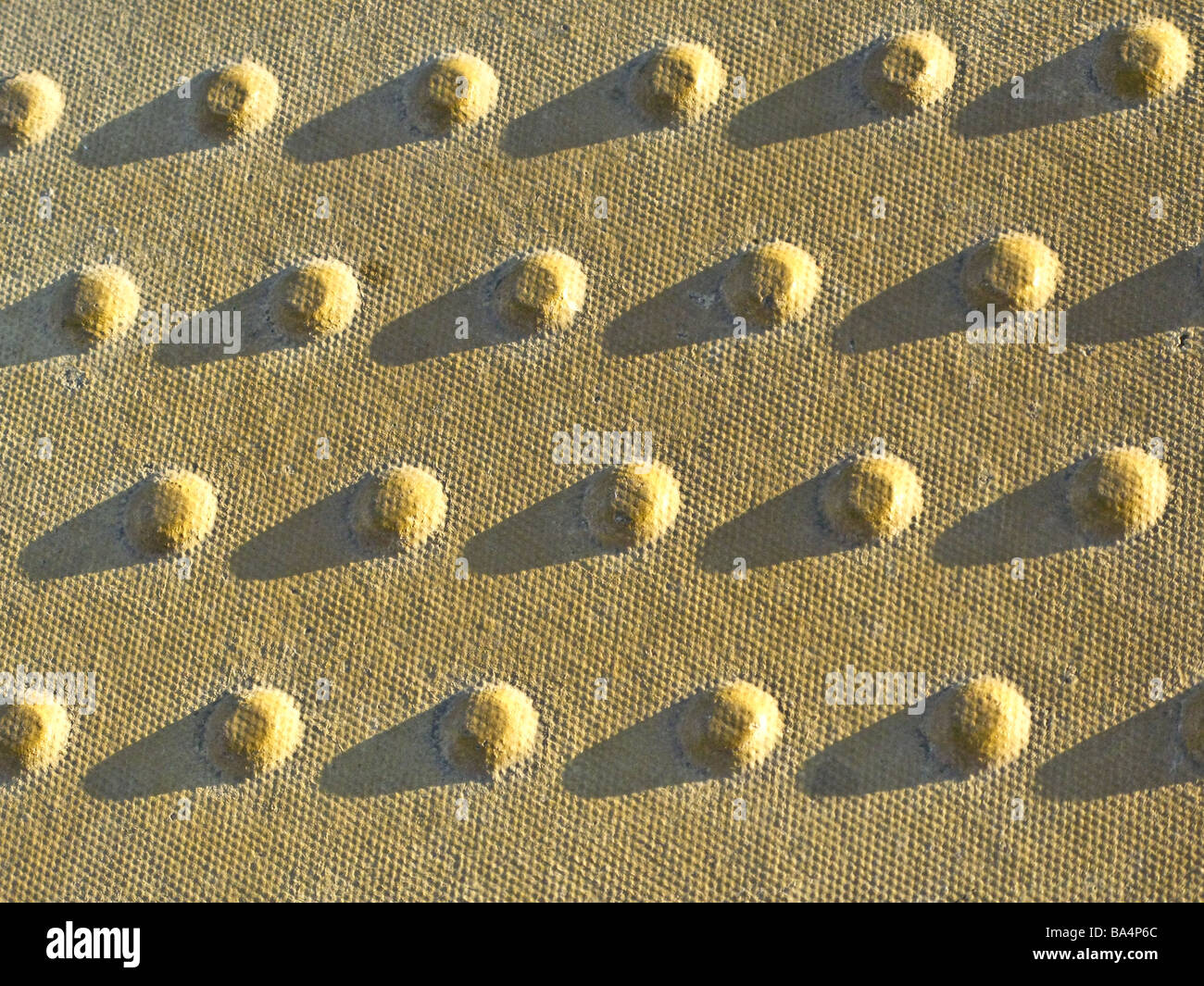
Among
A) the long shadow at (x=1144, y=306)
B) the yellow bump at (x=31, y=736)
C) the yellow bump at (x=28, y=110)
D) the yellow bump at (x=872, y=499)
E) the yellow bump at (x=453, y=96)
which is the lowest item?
the yellow bump at (x=31, y=736)

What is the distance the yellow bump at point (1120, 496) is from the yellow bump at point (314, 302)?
4.45 m

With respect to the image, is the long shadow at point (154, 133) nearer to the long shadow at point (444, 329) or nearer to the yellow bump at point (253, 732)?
the long shadow at point (444, 329)

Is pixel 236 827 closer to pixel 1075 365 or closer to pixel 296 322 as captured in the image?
pixel 296 322

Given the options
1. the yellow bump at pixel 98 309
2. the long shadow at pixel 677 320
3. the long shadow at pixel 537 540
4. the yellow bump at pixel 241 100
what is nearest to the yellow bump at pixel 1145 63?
the long shadow at pixel 677 320

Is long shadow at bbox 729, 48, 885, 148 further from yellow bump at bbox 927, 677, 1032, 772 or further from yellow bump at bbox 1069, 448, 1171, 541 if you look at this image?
yellow bump at bbox 927, 677, 1032, 772

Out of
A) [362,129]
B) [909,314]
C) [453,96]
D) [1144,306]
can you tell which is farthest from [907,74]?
[362,129]

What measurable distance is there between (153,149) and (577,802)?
4830 millimetres

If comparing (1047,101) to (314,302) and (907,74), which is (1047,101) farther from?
(314,302)

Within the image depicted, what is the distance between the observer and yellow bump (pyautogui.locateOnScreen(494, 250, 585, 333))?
8.39 meters

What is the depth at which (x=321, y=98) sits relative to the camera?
29.0ft

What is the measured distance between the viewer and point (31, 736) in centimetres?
815

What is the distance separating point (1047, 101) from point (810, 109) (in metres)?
1.43

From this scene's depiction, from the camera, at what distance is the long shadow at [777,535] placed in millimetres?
8133

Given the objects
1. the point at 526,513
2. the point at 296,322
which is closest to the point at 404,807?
the point at 526,513
